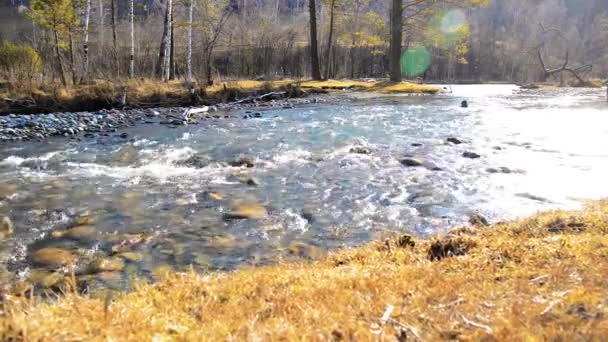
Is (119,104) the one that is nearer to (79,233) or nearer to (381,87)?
(79,233)

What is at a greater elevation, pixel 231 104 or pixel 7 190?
pixel 231 104

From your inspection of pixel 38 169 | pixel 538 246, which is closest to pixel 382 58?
pixel 38 169

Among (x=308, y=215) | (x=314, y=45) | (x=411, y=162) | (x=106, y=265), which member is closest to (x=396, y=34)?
(x=314, y=45)

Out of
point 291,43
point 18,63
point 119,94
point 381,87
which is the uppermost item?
point 291,43

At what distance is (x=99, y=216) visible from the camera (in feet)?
19.7

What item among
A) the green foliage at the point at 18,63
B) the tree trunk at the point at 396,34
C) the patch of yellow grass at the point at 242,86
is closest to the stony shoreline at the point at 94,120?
the patch of yellow grass at the point at 242,86

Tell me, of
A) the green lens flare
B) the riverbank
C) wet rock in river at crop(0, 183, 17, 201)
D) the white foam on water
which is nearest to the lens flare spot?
the riverbank

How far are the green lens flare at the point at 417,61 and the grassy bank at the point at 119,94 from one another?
21.1 metres

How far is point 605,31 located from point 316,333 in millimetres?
68274

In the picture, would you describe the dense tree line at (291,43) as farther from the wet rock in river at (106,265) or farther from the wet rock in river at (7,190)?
the wet rock in river at (106,265)

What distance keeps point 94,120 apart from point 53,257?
972cm

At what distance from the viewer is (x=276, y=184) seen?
25.4 ft

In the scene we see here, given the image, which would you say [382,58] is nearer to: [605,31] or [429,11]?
[429,11]

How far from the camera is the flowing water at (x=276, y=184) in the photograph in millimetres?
5285
